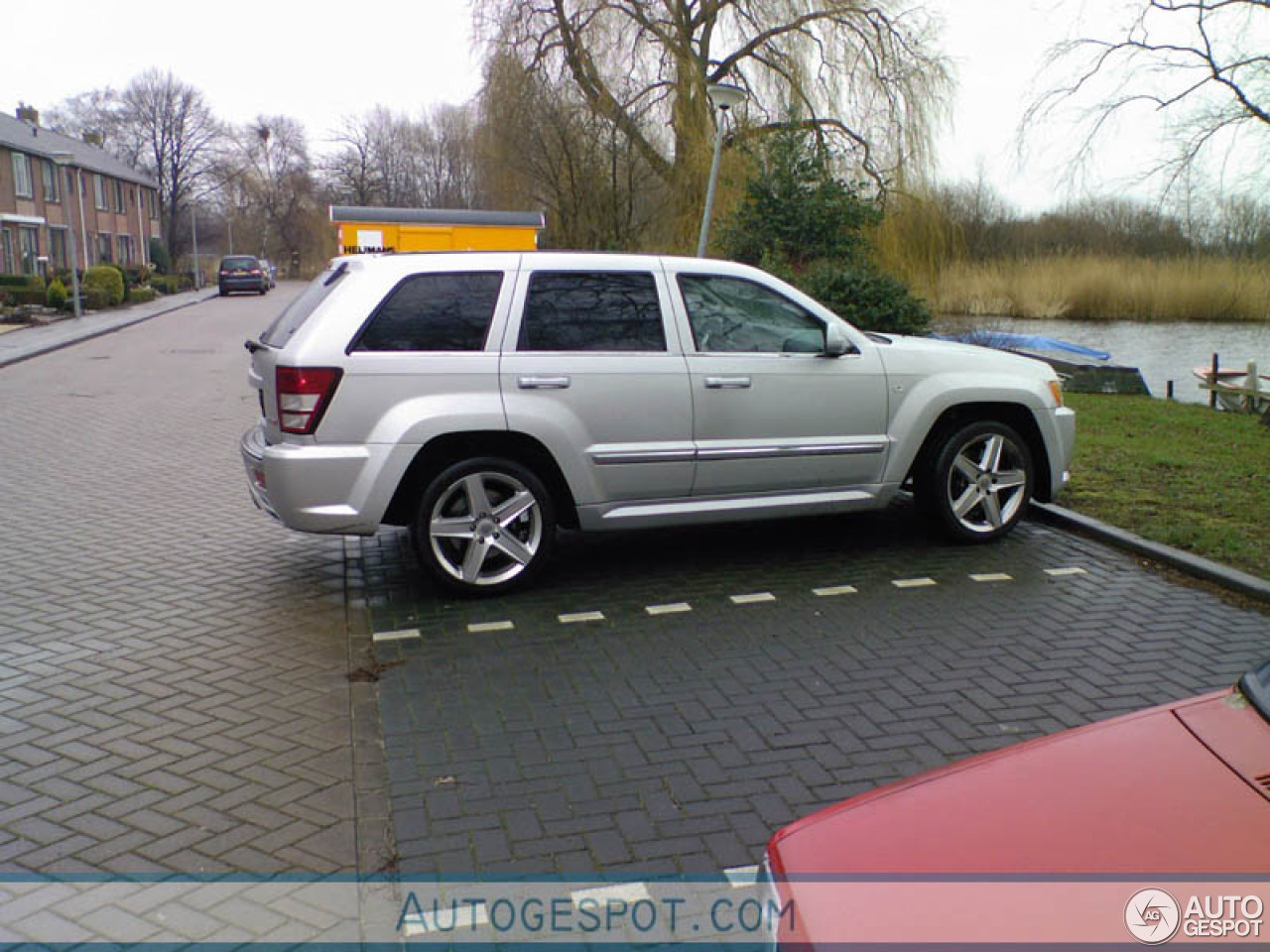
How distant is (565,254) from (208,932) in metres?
4.29

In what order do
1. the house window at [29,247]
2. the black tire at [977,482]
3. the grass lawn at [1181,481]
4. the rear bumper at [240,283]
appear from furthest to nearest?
the rear bumper at [240,283] → the house window at [29,247] → the grass lawn at [1181,481] → the black tire at [977,482]

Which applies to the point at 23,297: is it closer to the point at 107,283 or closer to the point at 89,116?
the point at 107,283

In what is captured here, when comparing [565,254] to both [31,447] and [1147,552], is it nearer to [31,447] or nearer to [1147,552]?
[1147,552]

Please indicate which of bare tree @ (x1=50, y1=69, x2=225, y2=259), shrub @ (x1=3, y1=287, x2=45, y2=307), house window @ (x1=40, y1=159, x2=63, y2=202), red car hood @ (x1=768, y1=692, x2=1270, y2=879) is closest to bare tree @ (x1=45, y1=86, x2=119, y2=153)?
bare tree @ (x1=50, y1=69, x2=225, y2=259)

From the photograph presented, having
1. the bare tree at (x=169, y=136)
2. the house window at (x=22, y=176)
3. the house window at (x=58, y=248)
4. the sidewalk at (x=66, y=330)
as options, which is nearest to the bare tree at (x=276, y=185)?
the bare tree at (x=169, y=136)

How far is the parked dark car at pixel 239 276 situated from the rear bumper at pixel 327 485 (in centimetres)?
4865

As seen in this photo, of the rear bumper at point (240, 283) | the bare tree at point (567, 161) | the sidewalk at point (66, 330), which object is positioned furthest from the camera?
the rear bumper at point (240, 283)

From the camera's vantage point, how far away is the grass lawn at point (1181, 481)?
7238 mm

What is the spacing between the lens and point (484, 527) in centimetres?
611

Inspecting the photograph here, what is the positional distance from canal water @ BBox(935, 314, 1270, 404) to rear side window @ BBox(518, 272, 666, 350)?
14.2 metres

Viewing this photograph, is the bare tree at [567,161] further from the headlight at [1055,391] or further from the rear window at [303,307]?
the rear window at [303,307]

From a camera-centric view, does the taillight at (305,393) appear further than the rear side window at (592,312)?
No

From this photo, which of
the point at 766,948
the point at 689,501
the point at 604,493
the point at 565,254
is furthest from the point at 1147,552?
the point at 766,948

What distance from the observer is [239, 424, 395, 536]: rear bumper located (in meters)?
5.75
